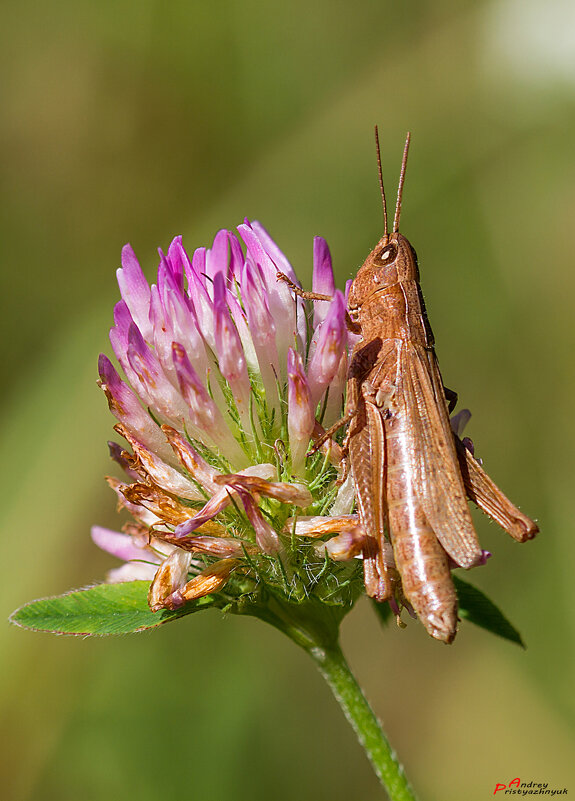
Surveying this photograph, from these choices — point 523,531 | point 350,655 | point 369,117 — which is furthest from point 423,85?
point 523,531

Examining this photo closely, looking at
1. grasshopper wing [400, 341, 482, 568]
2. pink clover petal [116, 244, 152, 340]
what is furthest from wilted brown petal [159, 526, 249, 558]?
pink clover petal [116, 244, 152, 340]

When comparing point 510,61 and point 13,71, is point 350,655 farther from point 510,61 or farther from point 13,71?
point 13,71

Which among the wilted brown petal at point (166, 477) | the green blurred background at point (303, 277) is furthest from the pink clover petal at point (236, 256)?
the green blurred background at point (303, 277)

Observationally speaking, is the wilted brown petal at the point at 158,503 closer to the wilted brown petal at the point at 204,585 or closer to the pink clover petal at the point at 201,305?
the wilted brown petal at the point at 204,585

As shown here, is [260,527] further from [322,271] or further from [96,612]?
[322,271]

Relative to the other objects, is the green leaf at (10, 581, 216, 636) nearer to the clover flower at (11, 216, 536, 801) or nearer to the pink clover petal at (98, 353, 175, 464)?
the clover flower at (11, 216, 536, 801)

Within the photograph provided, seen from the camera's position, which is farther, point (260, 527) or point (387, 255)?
point (387, 255)

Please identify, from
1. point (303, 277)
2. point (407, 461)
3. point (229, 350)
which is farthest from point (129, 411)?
point (303, 277)
